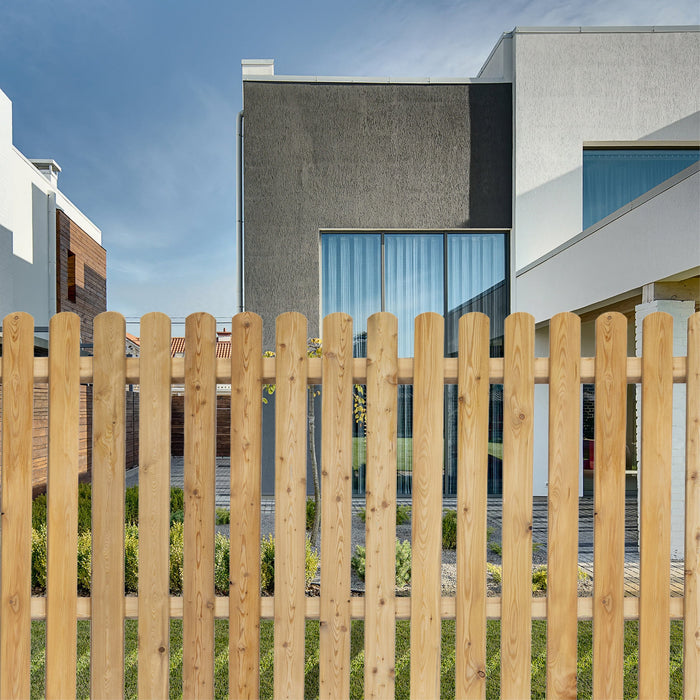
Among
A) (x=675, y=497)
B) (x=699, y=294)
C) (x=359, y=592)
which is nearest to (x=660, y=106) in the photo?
(x=699, y=294)

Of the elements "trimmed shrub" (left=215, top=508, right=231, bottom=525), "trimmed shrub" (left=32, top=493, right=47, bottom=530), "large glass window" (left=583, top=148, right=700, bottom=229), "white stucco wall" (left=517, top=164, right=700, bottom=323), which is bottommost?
"trimmed shrub" (left=215, top=508, right=231, bottom=525)

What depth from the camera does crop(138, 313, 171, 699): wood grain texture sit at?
198 centimetres

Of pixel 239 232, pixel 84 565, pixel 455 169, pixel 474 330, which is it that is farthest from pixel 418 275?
pixel 474 330

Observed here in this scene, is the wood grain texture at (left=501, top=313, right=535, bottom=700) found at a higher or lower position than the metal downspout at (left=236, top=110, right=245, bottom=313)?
lower

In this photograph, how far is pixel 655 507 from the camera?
2031 millimetres

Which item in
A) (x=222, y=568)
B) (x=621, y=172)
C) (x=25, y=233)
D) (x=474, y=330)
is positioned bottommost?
(x=222, y=568)

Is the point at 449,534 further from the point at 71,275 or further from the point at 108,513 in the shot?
the point at 71,275

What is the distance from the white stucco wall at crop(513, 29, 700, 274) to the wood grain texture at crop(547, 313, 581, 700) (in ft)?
20.5

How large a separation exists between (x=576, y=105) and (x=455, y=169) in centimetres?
217

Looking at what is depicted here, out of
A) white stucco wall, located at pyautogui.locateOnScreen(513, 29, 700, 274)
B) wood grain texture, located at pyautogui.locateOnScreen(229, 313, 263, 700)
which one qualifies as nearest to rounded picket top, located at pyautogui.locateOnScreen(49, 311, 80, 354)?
wood grain texture, located at pyautogui.locateOnScreen(229, 313, 263, 700)

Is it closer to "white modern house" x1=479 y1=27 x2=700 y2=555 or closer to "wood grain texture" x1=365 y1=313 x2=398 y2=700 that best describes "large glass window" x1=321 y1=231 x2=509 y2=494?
"white modern house" x1=479 y1=27 x2=700 y2=555

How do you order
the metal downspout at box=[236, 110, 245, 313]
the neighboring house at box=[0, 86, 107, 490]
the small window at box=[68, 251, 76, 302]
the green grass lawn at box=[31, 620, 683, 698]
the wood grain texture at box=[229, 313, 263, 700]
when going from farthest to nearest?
the small window at box=[68, 251, 76, 302]
the neighboring house at box=[0, 86, 107, 490]
the metal downspout at box=[236, 110, 245, 313]
the green grass lawn at box=[31, 620, 683, 698]
the wood grain texture at box=[229, 313, 263, 700]

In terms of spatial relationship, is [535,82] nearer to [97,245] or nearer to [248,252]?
[248,252]

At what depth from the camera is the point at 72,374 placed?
2.01 meters
